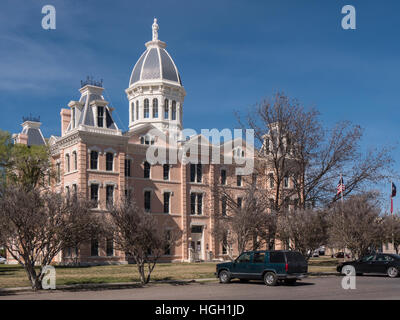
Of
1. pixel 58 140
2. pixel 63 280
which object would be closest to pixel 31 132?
pixel 58 140

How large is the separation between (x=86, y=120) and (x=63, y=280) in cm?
2422

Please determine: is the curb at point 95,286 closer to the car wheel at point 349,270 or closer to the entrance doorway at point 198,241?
the car wheel at point 349,270

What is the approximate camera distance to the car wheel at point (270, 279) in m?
23.2

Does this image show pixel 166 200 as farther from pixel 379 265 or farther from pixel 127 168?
pixel 379 265

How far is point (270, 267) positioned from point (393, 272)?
9.83 m

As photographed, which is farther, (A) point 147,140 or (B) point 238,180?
(B) point 238,180

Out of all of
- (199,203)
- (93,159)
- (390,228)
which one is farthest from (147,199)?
(390,228)

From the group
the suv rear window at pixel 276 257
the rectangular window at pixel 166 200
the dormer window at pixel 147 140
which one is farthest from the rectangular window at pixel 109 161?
the suv rear window at pixel 276 257

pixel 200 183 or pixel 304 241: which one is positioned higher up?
pixel 200 183

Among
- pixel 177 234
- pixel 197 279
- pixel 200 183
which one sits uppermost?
pixel 200 183

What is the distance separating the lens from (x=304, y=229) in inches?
1272

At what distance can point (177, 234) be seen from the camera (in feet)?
84.3

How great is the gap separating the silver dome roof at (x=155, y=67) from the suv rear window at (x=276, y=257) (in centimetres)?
3785
